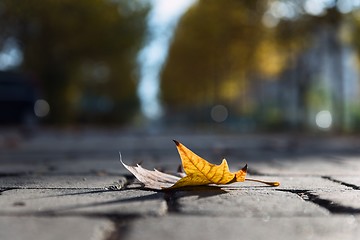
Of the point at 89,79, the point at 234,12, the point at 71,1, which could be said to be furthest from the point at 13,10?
the point at 89,79

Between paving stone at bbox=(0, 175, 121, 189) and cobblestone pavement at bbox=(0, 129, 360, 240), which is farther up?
paving stone at bbox=(0, 175, 121, 189)

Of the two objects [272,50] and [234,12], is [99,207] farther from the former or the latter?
[272,50]

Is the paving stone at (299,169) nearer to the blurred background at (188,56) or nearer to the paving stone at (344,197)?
the paving stone at (344,197)

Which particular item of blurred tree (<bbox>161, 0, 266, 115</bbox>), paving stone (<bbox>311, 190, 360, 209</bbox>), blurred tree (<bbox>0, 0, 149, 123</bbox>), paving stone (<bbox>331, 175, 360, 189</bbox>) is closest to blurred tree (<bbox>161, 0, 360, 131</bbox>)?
blurred tree (<bbox>161, 0, 266, 115</bbox>)

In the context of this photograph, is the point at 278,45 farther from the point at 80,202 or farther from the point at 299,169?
the point at 80,202

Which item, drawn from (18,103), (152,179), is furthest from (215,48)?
(152,179)

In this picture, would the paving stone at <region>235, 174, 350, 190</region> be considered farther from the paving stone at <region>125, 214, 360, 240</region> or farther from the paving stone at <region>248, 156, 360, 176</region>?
the paving stone at <region>125, 214, 360, 240</region>

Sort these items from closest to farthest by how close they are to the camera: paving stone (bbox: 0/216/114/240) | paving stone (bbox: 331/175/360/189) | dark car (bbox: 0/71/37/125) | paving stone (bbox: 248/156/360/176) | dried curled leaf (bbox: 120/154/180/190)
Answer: paving stone (bbox: 0/216/114/240) → dried curled leaf (bbox: 120/154/180/190) → paving stone (bbox: 331/175/360/189) → paving stone (bbox: 248/156/360/176) → dark car (bbox: 0/71/37/125)
